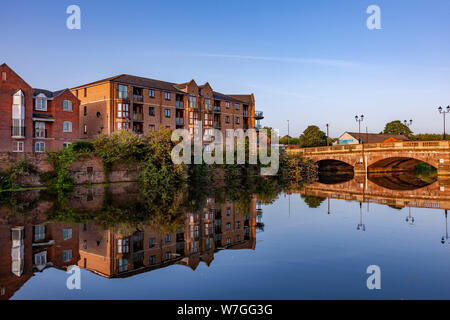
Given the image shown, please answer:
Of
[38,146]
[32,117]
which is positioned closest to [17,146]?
[38,146]

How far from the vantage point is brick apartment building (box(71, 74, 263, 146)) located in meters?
49.1

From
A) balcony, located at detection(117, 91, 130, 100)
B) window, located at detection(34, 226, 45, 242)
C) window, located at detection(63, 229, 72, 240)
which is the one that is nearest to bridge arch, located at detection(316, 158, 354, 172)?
balcony, located at detection(117, 91, 130, 100)

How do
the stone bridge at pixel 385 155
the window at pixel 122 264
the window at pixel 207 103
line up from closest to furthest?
the window at pixel 122 264
the stone bridge at pixel 385 155
the window at pixel 207 103

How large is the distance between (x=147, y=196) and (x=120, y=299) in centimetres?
1922

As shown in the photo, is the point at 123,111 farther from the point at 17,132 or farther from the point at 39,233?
the point at 39,233

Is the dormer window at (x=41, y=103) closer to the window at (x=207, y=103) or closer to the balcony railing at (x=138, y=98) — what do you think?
the balcony railing at (x=138, y=98)

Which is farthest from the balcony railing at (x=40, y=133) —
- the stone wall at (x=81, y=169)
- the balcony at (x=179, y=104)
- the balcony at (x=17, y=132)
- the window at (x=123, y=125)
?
the balcony at (x=179, y=104)

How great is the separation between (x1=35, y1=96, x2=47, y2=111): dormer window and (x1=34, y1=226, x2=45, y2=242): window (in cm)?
3324

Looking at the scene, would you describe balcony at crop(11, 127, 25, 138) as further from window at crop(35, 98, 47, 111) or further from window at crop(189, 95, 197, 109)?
window at crop(189, 95, 197, 109)

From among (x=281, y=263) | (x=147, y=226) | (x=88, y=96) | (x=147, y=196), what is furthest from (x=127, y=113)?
(x=281, y=263)

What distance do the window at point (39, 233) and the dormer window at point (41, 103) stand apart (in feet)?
109

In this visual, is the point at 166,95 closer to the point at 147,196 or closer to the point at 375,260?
the point at 147,196

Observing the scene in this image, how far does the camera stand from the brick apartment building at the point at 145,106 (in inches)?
1933

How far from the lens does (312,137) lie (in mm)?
98812
